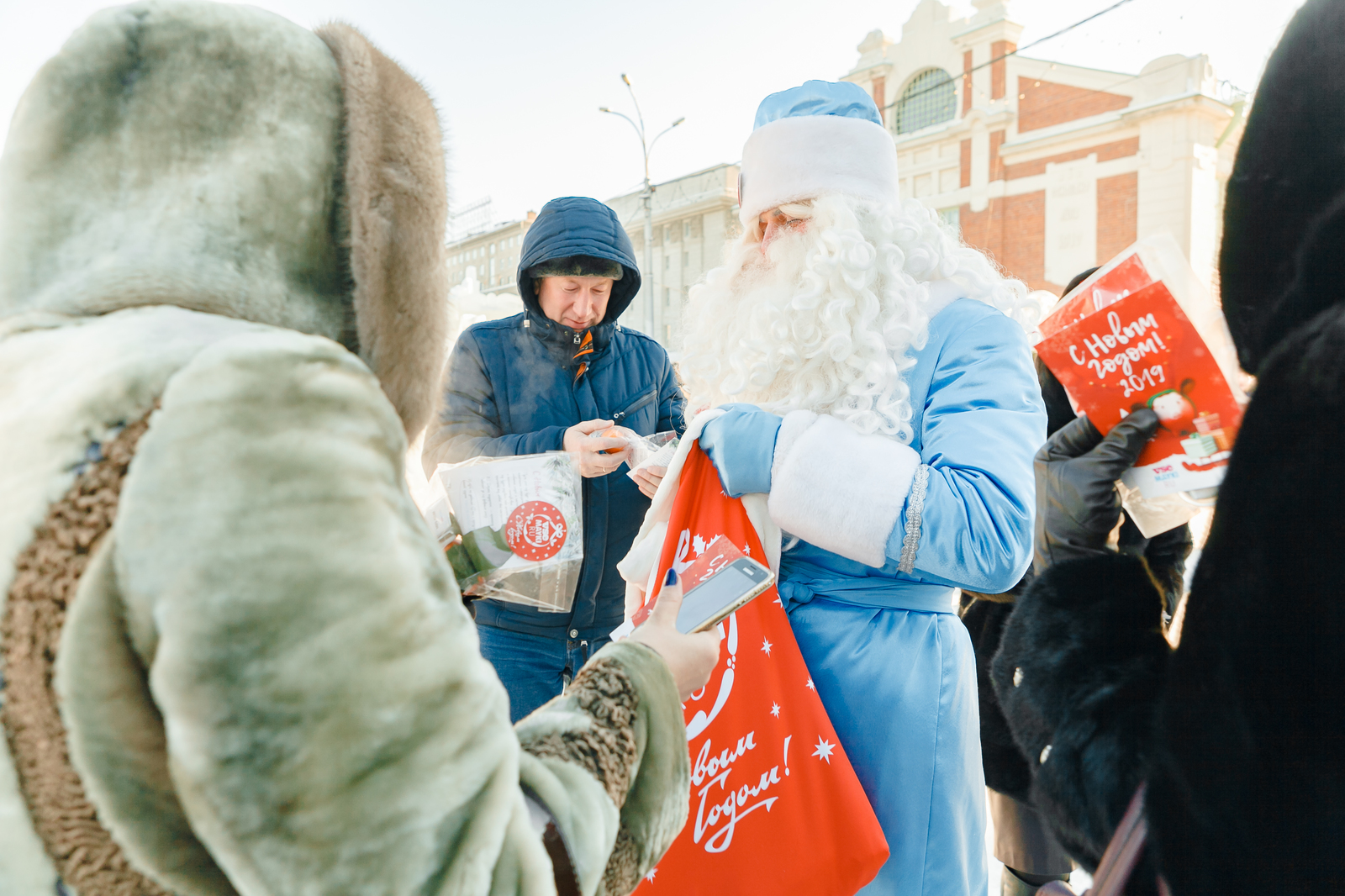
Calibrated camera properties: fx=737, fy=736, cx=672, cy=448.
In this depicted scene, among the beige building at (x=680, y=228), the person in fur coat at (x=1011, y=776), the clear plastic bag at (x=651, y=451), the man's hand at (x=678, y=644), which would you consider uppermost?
the beige building at (x=680, y=228)

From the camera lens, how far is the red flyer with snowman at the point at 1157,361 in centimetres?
110

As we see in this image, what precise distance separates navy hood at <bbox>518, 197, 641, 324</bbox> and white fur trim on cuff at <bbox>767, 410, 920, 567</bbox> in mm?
1417

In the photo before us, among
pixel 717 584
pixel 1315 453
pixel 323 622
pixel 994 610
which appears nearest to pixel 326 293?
pixel 323 622

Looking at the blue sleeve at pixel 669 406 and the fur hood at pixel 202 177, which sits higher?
the fur hood at pixel 202 177

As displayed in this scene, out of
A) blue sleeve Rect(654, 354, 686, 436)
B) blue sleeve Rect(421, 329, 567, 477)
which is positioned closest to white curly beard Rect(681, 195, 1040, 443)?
blue sleeve Rect(421, 329, 567, 477)

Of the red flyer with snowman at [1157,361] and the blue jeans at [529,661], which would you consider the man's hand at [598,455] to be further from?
the red flyer with snowman at [1157,361]

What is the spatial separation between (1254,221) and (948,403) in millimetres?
604

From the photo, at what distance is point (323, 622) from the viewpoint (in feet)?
1.87

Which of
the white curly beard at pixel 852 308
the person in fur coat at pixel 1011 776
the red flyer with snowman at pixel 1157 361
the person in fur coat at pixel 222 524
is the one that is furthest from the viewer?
the person in fur coat at pixel 1011 776

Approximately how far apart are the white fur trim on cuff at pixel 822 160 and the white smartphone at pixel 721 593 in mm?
897

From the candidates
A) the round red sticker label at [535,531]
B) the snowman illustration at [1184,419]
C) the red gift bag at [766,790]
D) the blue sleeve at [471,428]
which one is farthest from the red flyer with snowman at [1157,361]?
the blue sleeve at [471,428]

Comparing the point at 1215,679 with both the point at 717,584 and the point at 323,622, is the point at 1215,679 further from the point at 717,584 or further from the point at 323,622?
the point at 323,622

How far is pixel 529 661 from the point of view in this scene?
2.16m

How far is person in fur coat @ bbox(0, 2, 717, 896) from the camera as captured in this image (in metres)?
0.56
